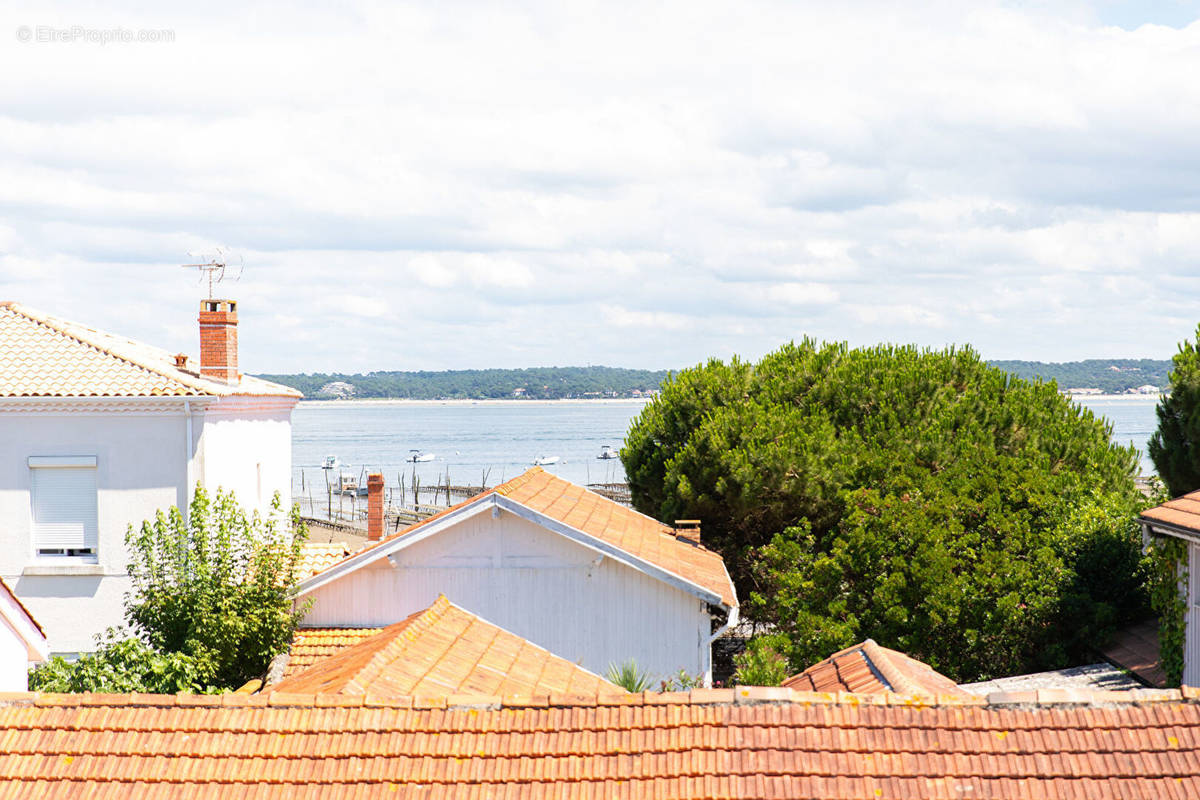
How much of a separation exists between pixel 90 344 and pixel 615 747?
1703cm

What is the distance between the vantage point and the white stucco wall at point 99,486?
20500 millimetres

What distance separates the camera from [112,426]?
2058 centimetres

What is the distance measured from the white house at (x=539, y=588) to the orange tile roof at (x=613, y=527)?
0.11 m

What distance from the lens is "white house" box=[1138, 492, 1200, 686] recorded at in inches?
656

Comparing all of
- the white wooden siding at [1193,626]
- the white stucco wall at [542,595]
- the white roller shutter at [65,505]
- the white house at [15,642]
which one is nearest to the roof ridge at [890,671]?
the white stucco wall at [542,595]

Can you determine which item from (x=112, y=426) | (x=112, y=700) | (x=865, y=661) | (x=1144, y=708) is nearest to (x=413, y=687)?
(x=112, y=700)

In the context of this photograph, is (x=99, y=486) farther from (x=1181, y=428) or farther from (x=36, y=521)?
(x=1181, y=428)

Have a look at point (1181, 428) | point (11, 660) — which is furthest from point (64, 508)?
point (1181, 428)

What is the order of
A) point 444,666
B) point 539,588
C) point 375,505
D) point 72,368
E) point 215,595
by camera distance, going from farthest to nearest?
point 375,505 < point 72,368 < point 539,588 < point 215,595 < point 444,666

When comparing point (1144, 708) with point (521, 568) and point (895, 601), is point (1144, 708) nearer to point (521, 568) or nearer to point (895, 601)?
point (521, 568)

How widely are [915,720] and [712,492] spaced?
20.3 metres

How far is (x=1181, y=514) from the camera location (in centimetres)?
1719

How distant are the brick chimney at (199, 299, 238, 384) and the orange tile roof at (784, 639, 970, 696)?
49.3 feet

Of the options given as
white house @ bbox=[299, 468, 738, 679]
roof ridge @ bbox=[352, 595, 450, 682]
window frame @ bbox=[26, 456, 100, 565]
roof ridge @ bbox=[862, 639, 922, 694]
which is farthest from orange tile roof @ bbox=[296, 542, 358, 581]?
roof ridge @ bbox=[862, 639, 922, 694]
